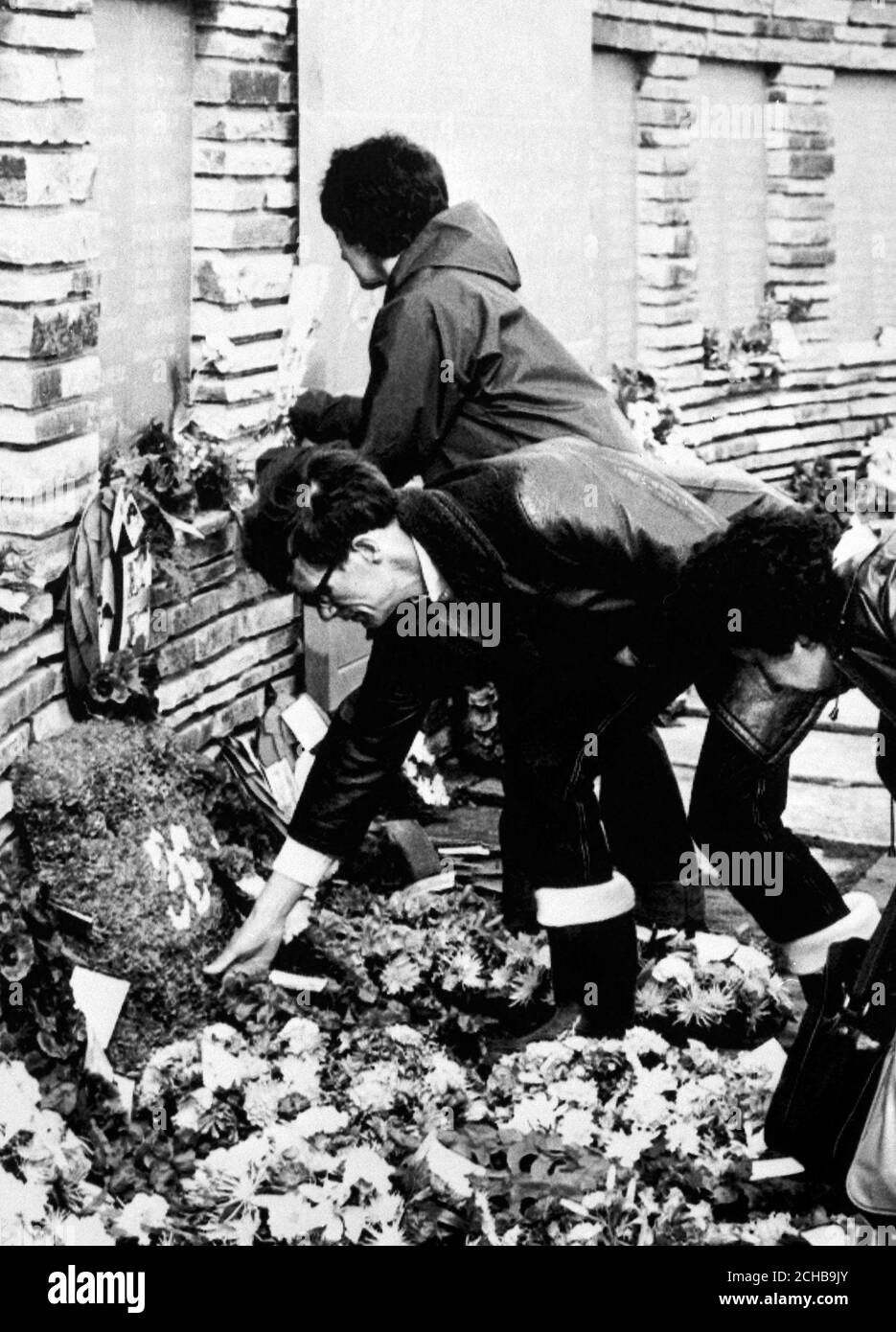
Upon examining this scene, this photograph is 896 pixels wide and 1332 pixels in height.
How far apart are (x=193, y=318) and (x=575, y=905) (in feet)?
8.36

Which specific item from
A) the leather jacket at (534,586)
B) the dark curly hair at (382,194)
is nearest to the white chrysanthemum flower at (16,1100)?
the leather jacket at (534,586)

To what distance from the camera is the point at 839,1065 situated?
A: 148 inches

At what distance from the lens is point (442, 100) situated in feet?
24.9

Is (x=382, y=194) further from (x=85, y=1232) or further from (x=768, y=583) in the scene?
(x=85, y=1232)

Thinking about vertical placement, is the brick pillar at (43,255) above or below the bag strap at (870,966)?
above

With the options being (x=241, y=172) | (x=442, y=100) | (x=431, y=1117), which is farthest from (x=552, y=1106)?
(x=442, y=100)

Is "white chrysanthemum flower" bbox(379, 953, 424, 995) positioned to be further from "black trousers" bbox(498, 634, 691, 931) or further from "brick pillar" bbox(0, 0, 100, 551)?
"brick pillar" bbox(0, 0, 100, 551)

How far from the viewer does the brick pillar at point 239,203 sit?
625 centimetres

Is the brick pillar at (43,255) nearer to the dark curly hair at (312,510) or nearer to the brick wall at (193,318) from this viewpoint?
the brick wall at (193,318)

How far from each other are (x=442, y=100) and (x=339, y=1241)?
4809 millimetres

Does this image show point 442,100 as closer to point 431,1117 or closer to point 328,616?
point 328,616

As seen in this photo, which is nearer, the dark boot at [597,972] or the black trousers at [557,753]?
the black trousers at [557,753]

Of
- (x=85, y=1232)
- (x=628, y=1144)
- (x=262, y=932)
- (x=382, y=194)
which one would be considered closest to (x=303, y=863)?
(x=262, y=932)

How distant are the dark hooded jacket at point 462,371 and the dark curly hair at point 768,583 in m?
1.22
